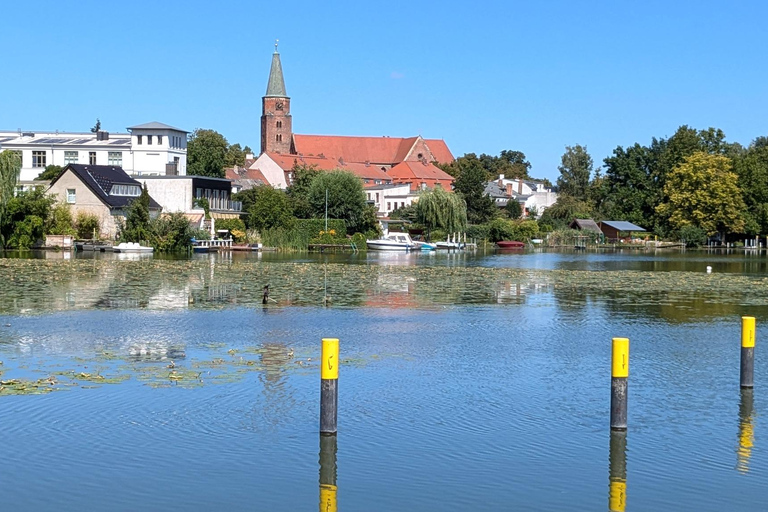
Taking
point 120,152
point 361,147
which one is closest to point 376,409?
point 120,152

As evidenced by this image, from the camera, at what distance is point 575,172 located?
538 feet

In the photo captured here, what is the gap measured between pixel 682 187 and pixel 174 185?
63309 mm

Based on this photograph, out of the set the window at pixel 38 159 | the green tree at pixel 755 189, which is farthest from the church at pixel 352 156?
the green tree at pixel 755 189

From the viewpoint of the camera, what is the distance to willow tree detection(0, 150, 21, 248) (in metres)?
74.4

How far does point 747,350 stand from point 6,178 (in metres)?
66.9

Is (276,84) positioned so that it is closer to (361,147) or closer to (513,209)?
(361,147)

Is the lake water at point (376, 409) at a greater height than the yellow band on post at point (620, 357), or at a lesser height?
lesser

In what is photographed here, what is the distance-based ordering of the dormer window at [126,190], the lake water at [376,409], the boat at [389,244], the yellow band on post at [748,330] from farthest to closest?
the boat at [389,244] → the dormer window at [126,190] → the yellow band on post at [748,330] → the lake water at [376,409]

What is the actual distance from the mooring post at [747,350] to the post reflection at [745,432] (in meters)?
0.22

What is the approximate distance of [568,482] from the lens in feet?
44.3

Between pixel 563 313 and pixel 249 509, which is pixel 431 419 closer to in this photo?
pixel 249 509

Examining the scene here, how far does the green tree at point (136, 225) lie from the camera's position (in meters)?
79.0

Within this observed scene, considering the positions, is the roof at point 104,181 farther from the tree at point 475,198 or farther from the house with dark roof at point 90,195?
the tree at point 475,198

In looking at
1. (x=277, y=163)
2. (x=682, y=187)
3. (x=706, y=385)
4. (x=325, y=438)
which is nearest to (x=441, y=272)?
(x=706, y=385)
